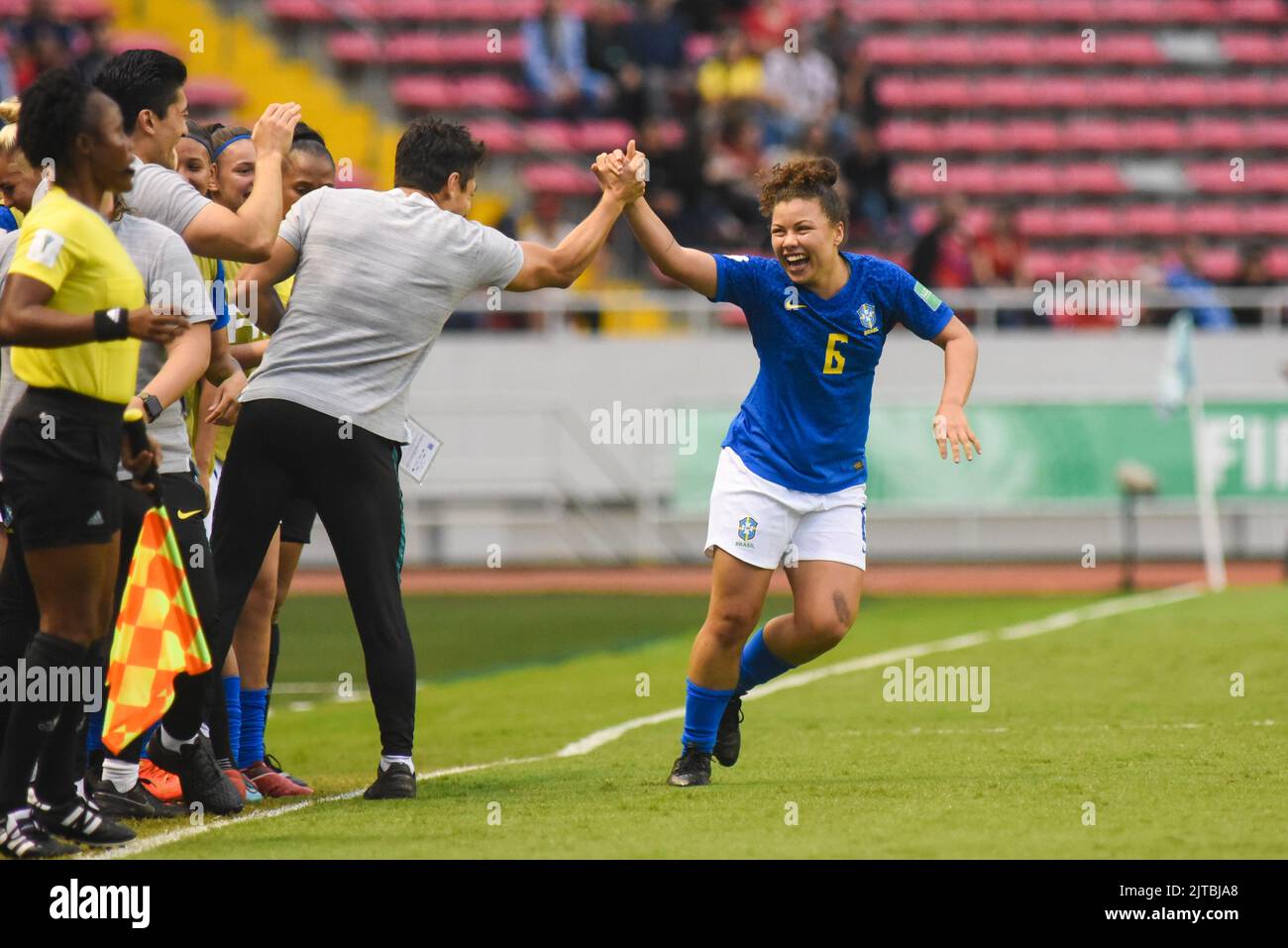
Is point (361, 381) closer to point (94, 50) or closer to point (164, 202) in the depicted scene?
point (164, 202)

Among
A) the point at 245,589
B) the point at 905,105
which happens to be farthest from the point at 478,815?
the point at 905,105

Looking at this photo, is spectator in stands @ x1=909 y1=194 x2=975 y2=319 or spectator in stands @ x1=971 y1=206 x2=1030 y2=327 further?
spectator in stands @ x1=971 y1=206 x2=1030 y2=327

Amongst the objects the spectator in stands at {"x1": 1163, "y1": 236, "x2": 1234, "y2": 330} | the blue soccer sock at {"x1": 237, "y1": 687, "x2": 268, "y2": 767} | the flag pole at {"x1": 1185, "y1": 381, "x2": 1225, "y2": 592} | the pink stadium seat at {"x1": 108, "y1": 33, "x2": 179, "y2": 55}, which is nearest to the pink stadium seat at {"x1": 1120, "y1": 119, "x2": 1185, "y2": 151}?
the spectator in stands at {"x1": 1163, "y1": 236, "x2": 1234, "y2": 330}

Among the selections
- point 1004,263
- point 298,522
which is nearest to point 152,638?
point 298,522

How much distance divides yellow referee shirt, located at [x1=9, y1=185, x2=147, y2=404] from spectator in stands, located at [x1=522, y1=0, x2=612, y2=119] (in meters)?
18.5

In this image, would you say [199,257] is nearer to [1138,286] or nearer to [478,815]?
[478,815]

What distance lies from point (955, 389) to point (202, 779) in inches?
120

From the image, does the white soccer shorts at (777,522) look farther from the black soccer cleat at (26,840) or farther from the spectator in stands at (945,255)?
the spectator in stands at (945,255)

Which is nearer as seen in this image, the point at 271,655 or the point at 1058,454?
the point at 271,655

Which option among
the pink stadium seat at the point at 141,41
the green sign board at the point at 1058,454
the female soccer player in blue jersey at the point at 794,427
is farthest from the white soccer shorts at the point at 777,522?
the pink stadium seat at the point at 141,41

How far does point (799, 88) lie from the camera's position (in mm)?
23203

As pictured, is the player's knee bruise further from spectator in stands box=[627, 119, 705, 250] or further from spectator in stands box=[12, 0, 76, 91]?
spectator in stands box=[12, 0, 76, 91]

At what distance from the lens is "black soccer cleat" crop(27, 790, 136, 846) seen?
588cm

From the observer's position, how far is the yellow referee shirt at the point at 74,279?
18.3 ft
